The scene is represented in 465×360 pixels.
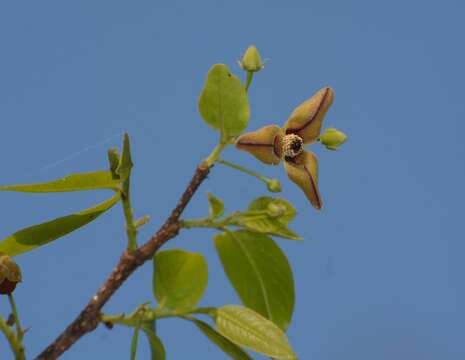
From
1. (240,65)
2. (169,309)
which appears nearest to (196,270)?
(169,309)

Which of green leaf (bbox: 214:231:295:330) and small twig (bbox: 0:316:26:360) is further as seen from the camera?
green leaf (bbox: 214:231:295:330)

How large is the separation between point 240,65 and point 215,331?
37 cm

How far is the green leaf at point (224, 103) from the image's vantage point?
116 centimetres

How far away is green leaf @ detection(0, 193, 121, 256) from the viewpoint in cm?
123

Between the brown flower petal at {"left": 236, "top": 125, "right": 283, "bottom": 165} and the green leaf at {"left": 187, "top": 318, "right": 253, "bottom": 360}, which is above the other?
the brown flower petal at {"left": 236, "top": 125, "right": 283, "bottom": 165}

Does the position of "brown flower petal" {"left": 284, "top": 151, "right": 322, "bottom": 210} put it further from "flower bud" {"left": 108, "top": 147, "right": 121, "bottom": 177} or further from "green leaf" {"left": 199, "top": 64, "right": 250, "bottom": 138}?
"flower bud" {"left": 108, "top": 147, "right": 121, "bottom": 177}

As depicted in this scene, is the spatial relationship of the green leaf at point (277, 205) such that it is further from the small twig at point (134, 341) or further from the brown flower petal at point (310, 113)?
the small twig at point (134, 341)

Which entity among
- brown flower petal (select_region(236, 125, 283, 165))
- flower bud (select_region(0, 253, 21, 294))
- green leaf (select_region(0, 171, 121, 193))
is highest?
brown flower petal (select_region(236, 125, 283, 165))

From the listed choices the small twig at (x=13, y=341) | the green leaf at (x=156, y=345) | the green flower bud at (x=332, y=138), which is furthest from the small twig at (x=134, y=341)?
the green flower bud at (x=332, y=138)

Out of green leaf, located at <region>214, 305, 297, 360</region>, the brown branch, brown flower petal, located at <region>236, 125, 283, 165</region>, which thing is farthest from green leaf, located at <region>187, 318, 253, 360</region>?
brown flower petal, located at <region>236, 125, 283, 165</region>

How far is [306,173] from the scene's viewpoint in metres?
1.18

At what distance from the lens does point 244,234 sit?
123 cm


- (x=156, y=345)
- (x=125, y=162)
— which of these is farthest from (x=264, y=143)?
(x=156, y=345)

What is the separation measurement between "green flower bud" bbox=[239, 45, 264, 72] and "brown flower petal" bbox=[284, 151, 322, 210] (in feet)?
0.45
